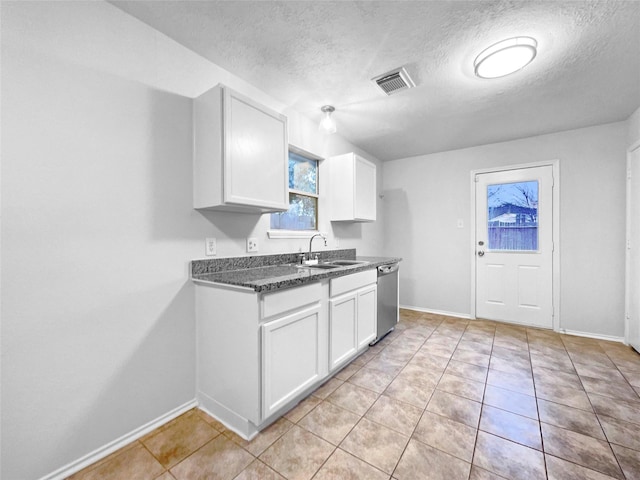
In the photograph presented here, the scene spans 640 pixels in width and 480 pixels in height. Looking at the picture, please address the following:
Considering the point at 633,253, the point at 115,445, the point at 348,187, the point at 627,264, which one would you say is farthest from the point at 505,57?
the point at 115,445

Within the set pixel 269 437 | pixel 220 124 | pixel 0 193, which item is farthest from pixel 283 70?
pixel 269 437

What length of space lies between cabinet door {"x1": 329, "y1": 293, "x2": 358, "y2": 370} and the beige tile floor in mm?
188

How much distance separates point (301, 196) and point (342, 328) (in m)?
1.43

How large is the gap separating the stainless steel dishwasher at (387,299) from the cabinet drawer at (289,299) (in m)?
1.16

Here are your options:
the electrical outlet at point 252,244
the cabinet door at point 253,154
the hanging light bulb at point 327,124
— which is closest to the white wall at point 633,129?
the hanging light bulb at point 327,124

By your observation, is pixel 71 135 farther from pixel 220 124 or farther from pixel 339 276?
pixel 339 276

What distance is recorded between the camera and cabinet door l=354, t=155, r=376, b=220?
3145mm

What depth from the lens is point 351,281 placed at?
2320 mm

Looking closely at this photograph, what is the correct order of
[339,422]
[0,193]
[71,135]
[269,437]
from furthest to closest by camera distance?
[339,422], [269,437], [71,135], [0,193]

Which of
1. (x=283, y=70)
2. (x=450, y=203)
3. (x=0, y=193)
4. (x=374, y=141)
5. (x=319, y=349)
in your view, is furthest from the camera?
(x=450, y=203)

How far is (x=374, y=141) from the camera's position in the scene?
361 centimetres

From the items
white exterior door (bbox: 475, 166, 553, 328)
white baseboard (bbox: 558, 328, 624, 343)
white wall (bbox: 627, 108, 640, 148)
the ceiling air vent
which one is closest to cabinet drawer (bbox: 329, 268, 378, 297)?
the ceiling air vent

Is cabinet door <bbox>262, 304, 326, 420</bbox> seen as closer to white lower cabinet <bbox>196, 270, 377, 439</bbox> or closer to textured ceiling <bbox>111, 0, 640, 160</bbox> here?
white lower cabinet <bbox>196, 270, 377, 439</bbox>

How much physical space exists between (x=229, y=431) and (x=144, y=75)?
2184 millimetres
